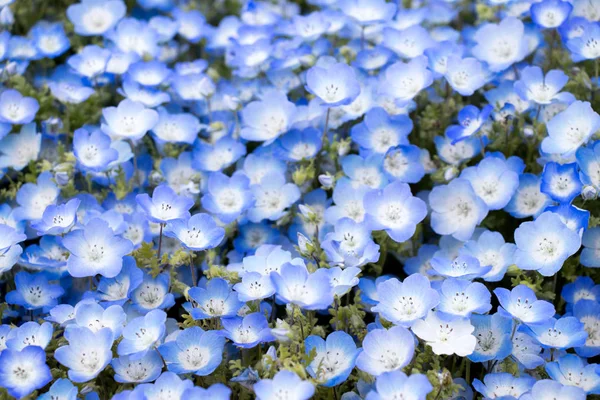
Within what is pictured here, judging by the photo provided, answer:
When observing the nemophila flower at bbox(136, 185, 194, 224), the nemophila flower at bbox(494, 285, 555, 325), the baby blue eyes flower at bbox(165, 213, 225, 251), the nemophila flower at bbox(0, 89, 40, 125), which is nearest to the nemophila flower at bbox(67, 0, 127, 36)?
the nemophila flower at bbox(0, 89, 40, 125)

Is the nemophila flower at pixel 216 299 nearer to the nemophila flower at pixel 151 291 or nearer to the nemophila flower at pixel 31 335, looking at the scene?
the nemophila flower at pixel 151 291

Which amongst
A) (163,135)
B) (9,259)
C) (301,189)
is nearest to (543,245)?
(301,189)

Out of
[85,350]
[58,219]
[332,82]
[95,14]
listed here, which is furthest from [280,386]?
[95,14]

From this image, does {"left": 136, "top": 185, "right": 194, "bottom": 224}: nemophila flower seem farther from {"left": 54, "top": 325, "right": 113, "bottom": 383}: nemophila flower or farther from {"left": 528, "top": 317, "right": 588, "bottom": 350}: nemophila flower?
{"left": 528, "top": 317, "right": 588, "bottom": 350}: nemophila flower

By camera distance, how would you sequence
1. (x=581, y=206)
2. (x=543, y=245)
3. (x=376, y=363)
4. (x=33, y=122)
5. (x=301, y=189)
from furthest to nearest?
(x=33, y=122)
(x=301, y=189)
(x=581, y=206)
(x=543, y=245)
(x=376, y=363)

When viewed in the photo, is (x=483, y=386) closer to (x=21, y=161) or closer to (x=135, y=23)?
(x=21, y=161)

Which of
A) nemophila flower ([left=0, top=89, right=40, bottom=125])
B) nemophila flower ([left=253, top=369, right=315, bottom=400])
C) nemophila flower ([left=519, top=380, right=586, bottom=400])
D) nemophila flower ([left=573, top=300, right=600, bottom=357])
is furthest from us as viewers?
nemophila flower ([left=0, top=89, right=40, bottom=125])

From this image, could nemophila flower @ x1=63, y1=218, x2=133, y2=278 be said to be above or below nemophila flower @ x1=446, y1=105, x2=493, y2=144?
below

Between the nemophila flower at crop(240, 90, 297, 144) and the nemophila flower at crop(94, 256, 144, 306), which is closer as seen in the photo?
the nemophila flower at crop(94, 256, 144, 306)
